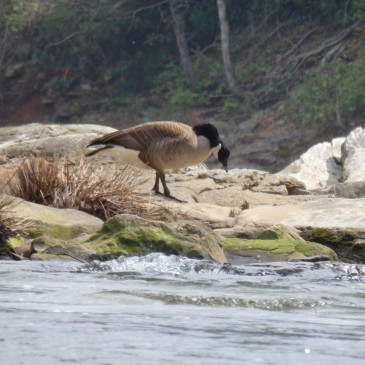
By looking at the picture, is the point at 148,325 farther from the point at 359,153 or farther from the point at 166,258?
the point at 359,153

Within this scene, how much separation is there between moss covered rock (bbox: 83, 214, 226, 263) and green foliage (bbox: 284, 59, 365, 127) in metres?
21.1

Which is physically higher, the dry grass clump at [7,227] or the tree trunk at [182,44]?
the tree trunk at [182,44]

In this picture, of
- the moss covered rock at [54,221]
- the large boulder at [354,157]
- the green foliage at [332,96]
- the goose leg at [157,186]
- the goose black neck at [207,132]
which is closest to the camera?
the moss covered rock at [54,221]

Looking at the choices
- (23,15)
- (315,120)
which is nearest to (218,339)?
(315,120)

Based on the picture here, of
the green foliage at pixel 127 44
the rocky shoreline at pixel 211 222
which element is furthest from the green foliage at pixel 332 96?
the rocky shoreline at pixel 211 222

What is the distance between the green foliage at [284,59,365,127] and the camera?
103ft

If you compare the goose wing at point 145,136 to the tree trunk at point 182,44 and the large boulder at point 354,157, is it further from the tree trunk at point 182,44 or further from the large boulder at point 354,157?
the tree trunk at point 182,44

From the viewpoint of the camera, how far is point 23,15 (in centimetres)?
3803

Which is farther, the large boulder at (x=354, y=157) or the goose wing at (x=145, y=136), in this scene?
the large boulder at (x=354, y=157)

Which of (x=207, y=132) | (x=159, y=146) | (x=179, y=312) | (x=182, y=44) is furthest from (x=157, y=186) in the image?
(x=182, y=44)

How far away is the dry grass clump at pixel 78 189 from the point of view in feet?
40.1

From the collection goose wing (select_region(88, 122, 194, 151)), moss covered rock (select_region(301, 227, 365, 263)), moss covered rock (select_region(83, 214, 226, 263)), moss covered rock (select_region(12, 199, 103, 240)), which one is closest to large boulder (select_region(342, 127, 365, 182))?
goose wing (select_region(88, 122, 194, 151))

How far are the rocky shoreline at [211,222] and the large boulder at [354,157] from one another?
5.88ft

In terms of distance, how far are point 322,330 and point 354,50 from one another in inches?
1108
